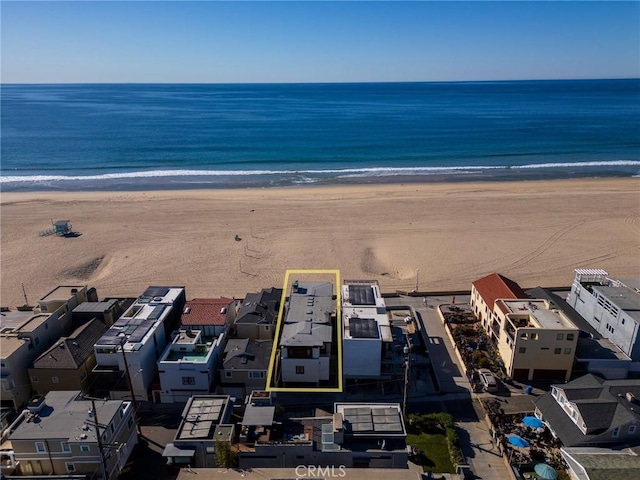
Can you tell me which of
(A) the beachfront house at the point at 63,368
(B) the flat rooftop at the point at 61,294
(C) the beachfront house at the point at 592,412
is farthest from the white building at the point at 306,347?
(B) the flat rooftop at the point at 61,294

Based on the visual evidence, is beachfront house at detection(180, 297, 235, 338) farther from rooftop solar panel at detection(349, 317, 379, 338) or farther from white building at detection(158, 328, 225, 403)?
rooftop solar panel at detection(349, 317, 379, 338)

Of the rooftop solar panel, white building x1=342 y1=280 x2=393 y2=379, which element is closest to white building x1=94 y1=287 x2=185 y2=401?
white building x1=342 y1=280 x2=393 y2=379

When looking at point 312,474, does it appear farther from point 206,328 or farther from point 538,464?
point 206,328

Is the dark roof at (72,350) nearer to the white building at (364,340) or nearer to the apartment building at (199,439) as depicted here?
the apartment building at (199,439)

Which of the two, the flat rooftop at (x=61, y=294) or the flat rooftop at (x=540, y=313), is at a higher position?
the flat rooftop at (x=61, y=294)

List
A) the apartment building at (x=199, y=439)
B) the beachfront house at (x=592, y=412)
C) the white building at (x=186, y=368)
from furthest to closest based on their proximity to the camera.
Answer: the white building at (x=186, y=368)
the beachfront house at (x=592, y=412)
the apartment building at (x=199, y=439)

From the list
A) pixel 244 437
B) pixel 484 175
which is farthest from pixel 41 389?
pixel 484 175
